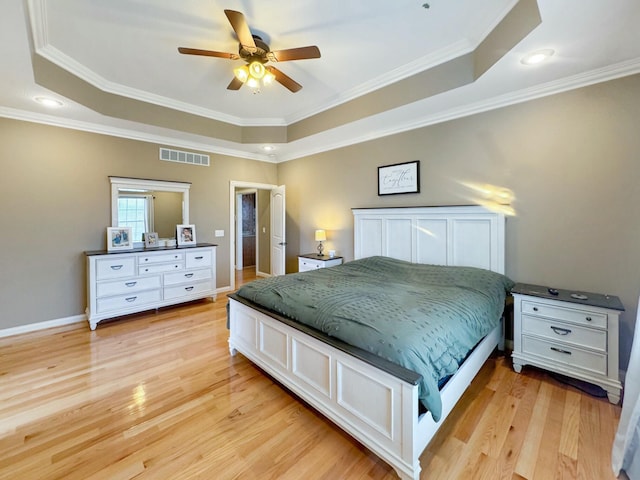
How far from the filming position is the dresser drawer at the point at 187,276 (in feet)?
13.1

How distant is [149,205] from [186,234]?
0.66m

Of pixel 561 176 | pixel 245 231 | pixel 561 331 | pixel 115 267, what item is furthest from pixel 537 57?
pixel 245 231

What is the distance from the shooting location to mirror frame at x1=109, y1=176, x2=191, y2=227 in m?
3.85

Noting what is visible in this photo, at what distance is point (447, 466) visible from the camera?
1.53 meters

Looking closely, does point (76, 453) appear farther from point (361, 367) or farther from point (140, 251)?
point (140, 251)

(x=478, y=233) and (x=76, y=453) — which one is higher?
(x=478, y=233)

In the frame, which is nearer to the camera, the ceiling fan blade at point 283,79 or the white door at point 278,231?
the ceiling fan blade at point 283,79

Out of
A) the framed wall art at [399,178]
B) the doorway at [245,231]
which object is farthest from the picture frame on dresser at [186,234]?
the framed wall art at [399,178]

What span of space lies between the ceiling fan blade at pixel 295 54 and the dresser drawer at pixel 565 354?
2.99m

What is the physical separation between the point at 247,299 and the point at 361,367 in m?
1.35

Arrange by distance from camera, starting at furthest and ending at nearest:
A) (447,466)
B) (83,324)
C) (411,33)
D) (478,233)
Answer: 1. (83,324)
2. (478,233)
3. (411,33)
4. (447,466)

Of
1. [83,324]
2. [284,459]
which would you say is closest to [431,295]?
[284,459]

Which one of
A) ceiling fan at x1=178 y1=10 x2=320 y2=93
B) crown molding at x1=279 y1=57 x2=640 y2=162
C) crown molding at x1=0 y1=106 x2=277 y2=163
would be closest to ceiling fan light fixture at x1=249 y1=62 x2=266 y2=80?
ceiling fan at x1=178 y1=10 x2=320 y2=93

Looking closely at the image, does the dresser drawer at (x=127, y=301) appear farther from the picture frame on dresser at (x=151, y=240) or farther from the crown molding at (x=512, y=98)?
the crown molding at (x=512, y=98)
